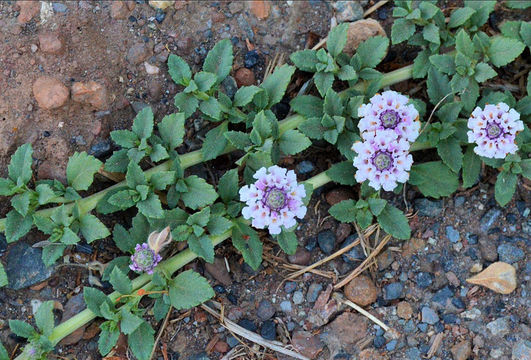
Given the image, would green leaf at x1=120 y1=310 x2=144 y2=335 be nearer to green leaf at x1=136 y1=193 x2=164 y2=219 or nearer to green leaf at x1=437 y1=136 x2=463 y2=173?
green leaf at x1=136 y1=193 x2=164 y2=219

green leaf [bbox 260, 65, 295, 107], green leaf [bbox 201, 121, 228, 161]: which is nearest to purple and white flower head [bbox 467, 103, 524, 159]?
green leaf [bbox 260, 65, 295, 107]

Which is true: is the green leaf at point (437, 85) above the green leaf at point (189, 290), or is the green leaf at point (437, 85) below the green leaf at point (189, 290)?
above

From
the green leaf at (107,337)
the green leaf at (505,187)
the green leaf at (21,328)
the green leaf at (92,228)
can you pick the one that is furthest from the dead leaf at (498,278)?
the green leaf at (21,328)

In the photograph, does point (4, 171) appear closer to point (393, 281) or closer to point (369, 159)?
point (369, 159)

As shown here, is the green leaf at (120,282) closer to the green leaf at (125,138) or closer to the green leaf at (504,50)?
the green leaf at (125,138)

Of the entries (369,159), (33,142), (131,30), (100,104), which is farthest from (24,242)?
(369,159)
